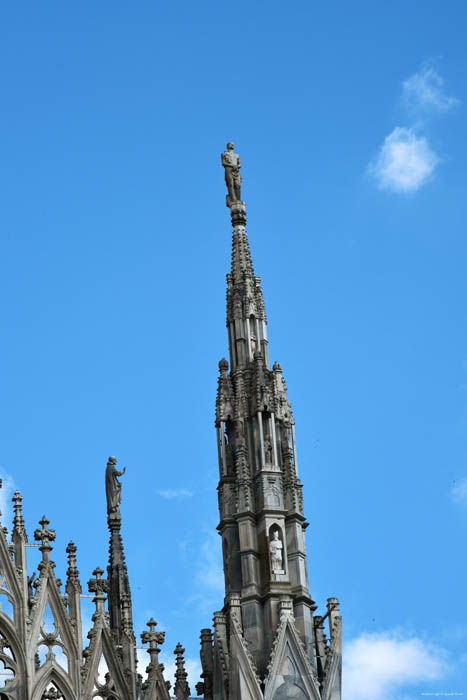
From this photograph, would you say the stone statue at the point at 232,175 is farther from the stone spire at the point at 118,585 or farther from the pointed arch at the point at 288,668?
the pointed arch at the point at 288,668

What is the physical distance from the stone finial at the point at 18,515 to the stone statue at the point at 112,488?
2714 mm

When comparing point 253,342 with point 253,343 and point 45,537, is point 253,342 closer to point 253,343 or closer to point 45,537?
point 253,343

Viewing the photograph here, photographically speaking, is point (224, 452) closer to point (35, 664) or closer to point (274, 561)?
point (274, 561)

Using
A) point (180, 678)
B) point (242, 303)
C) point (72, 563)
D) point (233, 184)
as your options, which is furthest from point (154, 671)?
point (233, 184)

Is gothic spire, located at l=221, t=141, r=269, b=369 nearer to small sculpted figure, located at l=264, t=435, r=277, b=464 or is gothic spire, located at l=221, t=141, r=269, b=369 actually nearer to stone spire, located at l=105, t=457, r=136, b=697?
small sculpted figure, located at l=264, t=435, r=277, b=464

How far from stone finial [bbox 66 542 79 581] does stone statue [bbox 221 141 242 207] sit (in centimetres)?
790

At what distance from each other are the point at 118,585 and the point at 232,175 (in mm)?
8731

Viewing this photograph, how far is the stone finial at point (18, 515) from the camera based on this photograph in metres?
27.1

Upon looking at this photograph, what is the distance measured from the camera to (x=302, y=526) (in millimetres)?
27344

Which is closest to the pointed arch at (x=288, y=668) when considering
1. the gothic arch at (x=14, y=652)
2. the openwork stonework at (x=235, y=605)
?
the openwork stonework at (x=235, y=605)

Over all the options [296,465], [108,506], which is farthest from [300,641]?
[108,506]

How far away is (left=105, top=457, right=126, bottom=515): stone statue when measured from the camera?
2955cm

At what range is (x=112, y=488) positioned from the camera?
2964cm

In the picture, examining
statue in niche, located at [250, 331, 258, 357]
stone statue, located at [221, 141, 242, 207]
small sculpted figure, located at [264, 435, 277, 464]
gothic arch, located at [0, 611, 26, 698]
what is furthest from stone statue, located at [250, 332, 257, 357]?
gothic arch, located at [0, 611, 26, 698]
